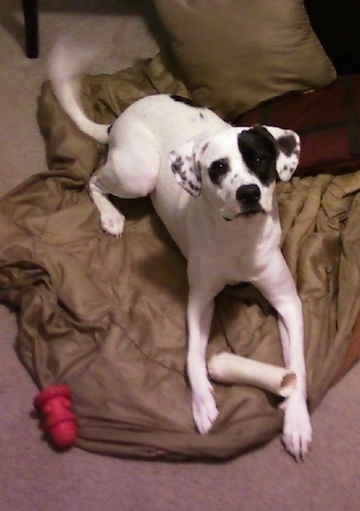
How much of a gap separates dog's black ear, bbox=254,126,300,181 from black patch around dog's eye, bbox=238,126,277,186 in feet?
0.05

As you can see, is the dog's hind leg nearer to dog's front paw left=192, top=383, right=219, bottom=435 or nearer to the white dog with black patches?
the white dog with black patches

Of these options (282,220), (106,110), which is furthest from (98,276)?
(106,110)

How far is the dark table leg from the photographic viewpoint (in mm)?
3049

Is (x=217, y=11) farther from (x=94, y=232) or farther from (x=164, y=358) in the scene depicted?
(x=164, y=358)

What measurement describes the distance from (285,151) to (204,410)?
72cm

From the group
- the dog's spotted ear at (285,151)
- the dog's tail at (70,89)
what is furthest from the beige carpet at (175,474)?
the dog's tail at (70,89)

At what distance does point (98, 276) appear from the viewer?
2.36m

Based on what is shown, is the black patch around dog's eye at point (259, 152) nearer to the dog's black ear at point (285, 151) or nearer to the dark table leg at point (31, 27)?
the dog's black ear at point (285, 151)

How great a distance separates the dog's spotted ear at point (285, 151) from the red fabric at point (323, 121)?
60 centimetres

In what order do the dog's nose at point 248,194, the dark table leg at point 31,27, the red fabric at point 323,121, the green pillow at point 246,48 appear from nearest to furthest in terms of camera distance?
the dog's nose at point 248,194, the red fabric at point 323,121, the green pillow at point 246,48, the dark table leg at point 31,27

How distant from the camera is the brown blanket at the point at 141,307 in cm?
198

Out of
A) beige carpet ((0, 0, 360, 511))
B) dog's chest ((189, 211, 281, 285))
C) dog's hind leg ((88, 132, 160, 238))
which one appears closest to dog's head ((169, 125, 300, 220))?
dog's chest ((189, 211, 281, 285))

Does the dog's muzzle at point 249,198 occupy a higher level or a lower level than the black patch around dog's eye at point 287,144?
lower

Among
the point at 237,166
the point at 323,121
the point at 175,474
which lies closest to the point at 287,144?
the point at 237,166
